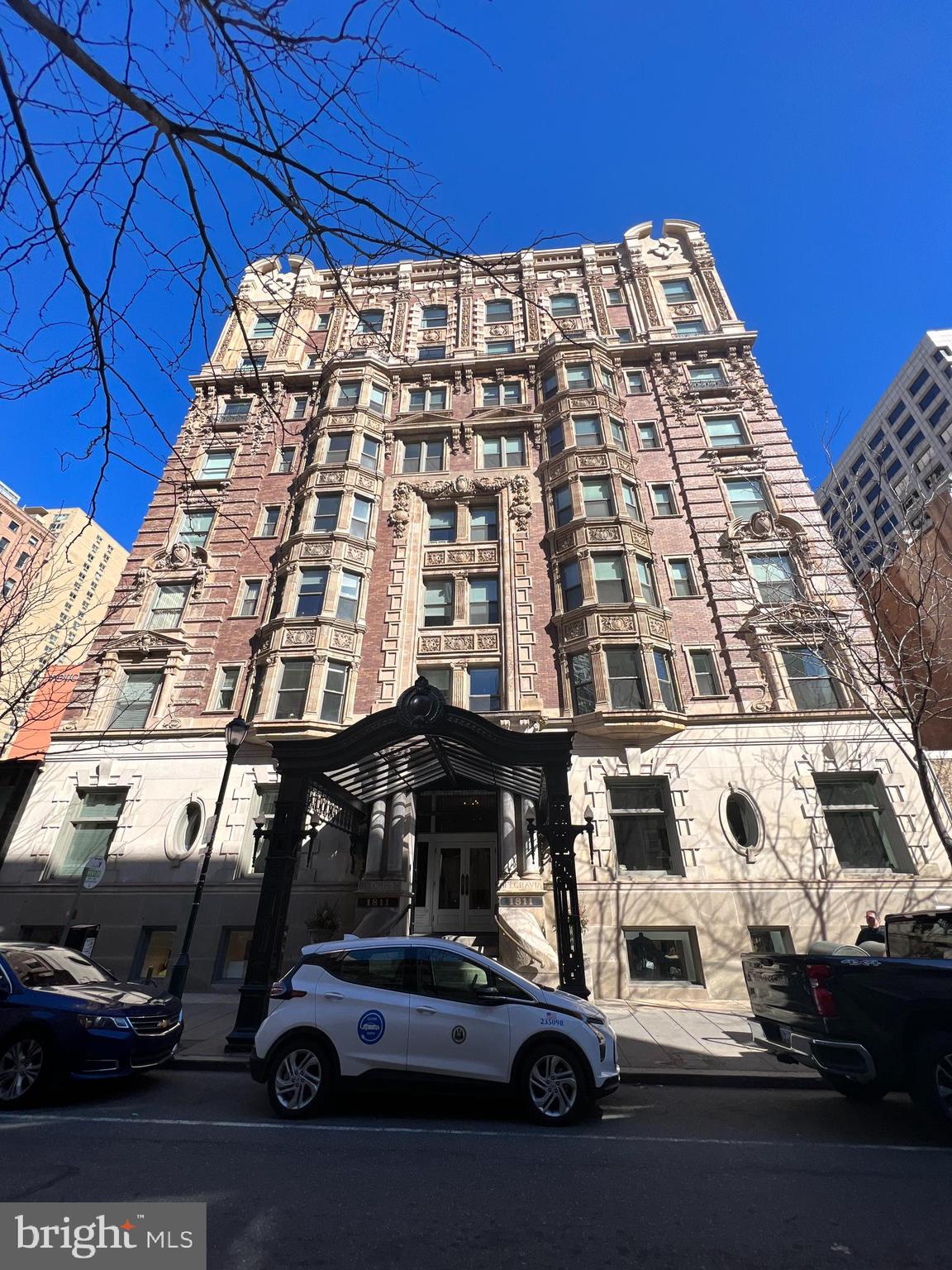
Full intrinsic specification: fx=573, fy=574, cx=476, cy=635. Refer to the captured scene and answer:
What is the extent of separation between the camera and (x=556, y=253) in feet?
106

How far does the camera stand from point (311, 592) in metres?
20.3

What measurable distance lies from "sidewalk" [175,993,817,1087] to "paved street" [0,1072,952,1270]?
39.0 inches

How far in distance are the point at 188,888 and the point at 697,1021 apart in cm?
1289

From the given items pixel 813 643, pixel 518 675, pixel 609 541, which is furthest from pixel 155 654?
pixel 813 643

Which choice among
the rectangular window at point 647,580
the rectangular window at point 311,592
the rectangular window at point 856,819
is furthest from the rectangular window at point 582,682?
the rectangular window at point 311,592

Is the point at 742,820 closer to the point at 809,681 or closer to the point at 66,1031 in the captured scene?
the point at 809,681

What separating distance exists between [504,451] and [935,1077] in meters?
22.6

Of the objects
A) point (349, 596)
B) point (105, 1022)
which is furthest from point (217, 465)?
point (105, 1022)

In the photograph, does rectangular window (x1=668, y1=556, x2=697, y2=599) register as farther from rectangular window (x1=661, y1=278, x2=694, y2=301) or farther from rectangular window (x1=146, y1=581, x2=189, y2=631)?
rectangular window (x1=146, y1=581, x2=189, y2=631)

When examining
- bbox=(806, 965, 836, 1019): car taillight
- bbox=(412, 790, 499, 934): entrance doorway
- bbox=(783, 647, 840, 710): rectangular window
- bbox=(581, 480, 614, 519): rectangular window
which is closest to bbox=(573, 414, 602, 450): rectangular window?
bbox=(581, 480, 614, 519): rectangular window

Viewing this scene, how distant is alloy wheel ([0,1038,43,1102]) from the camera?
6.35m

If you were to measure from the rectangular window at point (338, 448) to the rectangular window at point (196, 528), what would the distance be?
5.25m

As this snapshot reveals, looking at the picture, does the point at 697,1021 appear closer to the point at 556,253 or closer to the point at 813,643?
the point at 813,643

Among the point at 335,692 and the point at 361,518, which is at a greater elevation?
the point at 361,518
